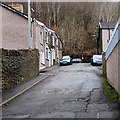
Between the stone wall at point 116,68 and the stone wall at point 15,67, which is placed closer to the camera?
the stone wall at point 116,68

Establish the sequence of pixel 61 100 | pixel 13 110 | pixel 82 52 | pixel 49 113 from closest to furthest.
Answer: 1. pixel 49 113
2. pixel 13 110
3. pixel 61 100
4. pixel 82 52

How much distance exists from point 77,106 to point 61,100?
127cm

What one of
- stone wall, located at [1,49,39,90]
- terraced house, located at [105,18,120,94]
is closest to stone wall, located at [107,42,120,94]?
terraced house, located at [105,18,120,94]

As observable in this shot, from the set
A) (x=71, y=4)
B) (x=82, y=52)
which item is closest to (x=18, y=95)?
(x=82, y=52)

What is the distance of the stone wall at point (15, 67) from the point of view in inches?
433

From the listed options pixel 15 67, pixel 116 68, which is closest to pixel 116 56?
pixel 116 68

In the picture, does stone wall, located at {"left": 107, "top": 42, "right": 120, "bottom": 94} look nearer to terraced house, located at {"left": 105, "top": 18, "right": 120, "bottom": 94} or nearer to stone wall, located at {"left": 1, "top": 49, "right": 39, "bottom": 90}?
terraced house, located at {"left": 105, "top": 18, "right": 120, "bottom": 94}

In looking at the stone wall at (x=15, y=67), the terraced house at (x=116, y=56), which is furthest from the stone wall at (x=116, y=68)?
the stone wall at (x=15, y=67)

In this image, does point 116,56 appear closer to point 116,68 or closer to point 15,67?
point 116,68

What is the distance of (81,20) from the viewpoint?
68.9 meters

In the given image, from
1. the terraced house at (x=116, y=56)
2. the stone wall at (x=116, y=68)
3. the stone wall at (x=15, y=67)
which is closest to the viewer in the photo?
the terraced house at (x=116, y=56)

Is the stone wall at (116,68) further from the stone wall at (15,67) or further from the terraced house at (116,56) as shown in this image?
the stone wall at (15,67)

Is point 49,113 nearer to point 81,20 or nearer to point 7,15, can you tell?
point 7,15

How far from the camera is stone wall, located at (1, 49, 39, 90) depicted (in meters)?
11.0
